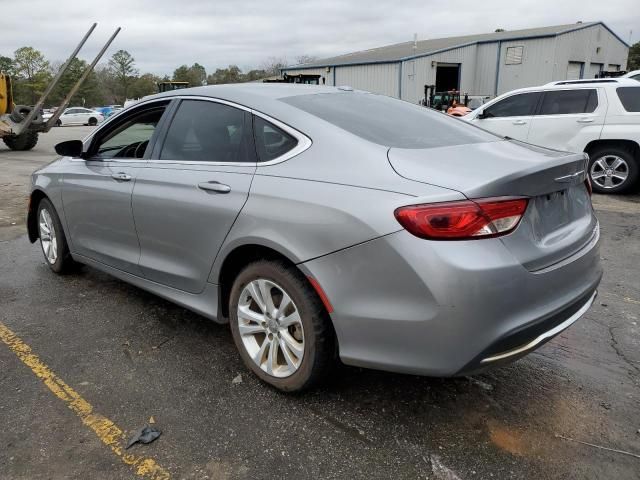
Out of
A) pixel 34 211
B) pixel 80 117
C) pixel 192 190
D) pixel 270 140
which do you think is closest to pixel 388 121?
pixel 270 140

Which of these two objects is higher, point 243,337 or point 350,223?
point 350,223

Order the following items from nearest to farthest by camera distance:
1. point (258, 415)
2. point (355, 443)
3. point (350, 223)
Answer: point (350, 223) → point (355, 443) → point (258, 415)

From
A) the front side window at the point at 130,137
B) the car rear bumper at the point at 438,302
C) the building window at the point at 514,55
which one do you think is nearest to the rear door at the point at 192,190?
the front side window at the point at 130,137

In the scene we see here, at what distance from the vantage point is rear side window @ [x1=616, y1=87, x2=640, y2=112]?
8109mm

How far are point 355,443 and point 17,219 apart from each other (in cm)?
669

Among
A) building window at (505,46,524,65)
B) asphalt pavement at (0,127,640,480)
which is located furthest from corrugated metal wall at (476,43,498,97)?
asphalt pavement at (0,127,640,480)

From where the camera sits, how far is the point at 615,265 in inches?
197

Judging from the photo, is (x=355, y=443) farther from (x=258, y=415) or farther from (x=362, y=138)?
(x=362, y=138)

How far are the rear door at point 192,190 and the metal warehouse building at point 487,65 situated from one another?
27748 millimetres

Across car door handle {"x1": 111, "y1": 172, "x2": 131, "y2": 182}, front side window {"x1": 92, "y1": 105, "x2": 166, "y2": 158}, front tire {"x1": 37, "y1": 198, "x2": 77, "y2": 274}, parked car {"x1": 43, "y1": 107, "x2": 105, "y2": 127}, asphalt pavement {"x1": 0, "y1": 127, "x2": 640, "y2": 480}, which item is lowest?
parked car {"x1": 43, "y1": 107, "x2": 105, "y2": 127}

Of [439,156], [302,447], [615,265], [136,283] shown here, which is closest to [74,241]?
[136,283]

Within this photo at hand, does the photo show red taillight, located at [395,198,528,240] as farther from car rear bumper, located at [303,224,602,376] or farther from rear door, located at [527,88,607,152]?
rear door, located at [527,88,607,152]

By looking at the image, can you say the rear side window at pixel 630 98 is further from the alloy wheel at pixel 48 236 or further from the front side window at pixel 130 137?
the alloy wheel at pixel 48 236

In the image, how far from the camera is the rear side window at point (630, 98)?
8109mm
